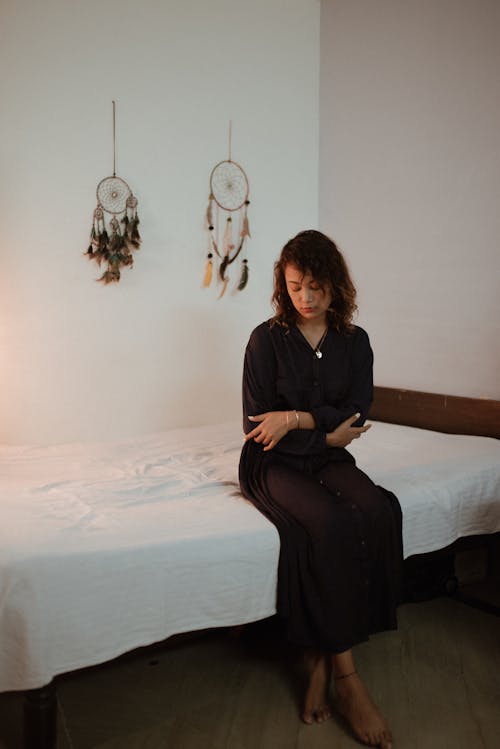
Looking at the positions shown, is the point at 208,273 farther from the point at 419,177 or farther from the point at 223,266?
the point at 419,177

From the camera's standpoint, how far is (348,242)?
3.44 metres

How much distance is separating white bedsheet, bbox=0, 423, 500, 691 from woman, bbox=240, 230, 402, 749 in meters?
0.09

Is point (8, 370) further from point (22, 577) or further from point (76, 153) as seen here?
point (22, 577)

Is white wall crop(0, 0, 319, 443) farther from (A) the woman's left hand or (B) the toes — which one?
(B) the toes

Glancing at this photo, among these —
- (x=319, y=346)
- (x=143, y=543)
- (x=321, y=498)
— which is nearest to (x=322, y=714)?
(x=321, y=498)

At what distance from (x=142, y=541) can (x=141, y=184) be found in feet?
6.50

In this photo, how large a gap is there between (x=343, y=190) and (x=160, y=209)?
0.95 meters

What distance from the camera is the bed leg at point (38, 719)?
4.64 ft

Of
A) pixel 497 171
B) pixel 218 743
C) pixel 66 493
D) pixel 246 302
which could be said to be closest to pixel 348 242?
pixel 246 302

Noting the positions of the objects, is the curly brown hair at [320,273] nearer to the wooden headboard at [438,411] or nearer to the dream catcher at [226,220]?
the wooden headboard at [438,411]

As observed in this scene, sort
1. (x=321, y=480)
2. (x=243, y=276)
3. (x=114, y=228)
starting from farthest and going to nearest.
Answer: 1. (x=243, y=276)
2. (x=114, y=228)
3. (x=321, y=480)

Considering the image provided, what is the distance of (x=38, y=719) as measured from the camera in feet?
4.64

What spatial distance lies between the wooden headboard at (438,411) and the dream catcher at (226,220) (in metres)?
0.93

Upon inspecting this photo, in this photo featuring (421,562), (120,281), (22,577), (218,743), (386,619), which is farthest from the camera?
(120,281)
